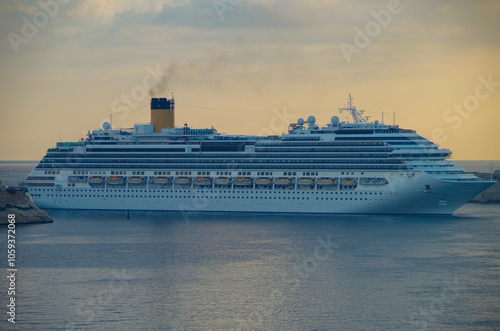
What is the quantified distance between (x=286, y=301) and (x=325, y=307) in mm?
2212

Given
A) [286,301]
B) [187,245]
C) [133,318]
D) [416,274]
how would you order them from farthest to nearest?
[187,245] < [416,274] < [286,301] < [133,318]

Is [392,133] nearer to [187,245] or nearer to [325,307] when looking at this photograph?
[187,245]

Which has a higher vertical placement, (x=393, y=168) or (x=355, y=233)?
(x=393, y=168)

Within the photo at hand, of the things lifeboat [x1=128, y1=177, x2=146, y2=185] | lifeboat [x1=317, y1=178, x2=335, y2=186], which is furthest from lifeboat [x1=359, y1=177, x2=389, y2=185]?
lifeboat [x1=128, y1=177, x2=146, y2=185]


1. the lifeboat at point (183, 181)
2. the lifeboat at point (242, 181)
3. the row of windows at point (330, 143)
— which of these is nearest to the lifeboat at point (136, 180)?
the lifeboat at point (183, 181)

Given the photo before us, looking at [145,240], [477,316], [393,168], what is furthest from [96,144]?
[477,316]

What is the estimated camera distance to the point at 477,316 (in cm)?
3497

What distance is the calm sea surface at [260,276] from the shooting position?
34688 millimetres

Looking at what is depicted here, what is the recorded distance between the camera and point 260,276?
4278 centimetres

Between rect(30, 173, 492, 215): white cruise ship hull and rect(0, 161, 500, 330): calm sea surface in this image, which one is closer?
rect(0, 161, 500, 330): calm sea surface

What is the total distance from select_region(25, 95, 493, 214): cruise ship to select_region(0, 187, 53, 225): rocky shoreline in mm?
8816

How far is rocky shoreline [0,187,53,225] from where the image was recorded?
6512 cm

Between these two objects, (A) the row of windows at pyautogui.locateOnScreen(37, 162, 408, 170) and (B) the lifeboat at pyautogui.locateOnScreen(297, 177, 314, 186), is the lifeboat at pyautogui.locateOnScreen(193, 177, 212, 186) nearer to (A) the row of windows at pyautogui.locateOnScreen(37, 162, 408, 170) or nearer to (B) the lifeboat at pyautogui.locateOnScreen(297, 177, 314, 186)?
(A) the row of windows at pyautogui.locateOnScreen(37, 162, 408, 170)

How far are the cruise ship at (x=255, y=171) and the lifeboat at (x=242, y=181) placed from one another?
10 cm
